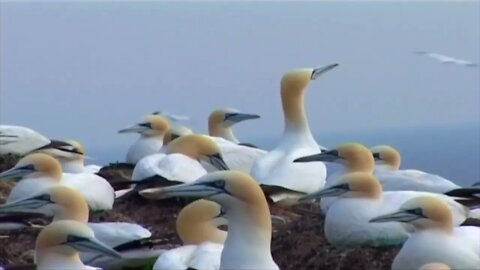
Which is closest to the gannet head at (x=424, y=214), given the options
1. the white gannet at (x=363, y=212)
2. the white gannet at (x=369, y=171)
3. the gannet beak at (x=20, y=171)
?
the white gannet at (x=363, y=212)

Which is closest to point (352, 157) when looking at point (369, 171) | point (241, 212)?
point (369, 171)

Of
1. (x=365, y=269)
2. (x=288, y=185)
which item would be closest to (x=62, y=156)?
(x=288, y=185)

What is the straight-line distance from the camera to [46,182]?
10.8 m

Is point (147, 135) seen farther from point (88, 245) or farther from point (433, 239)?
point (433, 239)

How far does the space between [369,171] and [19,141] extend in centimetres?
507

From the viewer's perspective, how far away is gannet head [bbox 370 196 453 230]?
788 centimetres

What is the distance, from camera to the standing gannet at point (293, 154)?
36.7 feet

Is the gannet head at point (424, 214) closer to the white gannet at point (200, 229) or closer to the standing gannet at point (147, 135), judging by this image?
the white gannet at point (200, 229)

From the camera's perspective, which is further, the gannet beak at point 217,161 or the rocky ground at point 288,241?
the gannet beak at point 217,161

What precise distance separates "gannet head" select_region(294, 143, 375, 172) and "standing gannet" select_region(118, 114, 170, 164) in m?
4.22

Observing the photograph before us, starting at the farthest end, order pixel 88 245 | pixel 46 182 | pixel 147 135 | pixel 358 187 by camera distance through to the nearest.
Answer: pixel 147 135 < pixel 46 182 < pixel 358 187 < pixel 88 245

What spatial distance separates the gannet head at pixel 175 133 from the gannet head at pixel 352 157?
327 cm

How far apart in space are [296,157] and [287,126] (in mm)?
732

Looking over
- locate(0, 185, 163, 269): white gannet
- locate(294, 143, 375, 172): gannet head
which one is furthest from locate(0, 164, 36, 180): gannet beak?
locate(294, 143, 375, 172): gannet head
